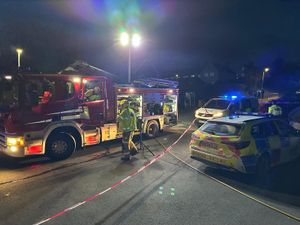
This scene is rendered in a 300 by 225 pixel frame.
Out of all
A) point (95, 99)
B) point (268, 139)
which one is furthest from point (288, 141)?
point (95, 99)

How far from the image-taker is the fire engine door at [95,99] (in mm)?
8016

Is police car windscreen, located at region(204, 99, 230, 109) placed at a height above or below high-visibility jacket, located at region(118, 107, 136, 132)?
above

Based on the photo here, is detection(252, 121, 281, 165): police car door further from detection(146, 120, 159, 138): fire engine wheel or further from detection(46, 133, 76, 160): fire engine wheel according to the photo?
detection(146, 120, 159, 138): fire engine wheel

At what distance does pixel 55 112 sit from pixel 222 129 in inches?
187

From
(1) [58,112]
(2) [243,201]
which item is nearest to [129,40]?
(1) [58,112]

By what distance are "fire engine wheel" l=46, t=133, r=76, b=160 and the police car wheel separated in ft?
17.6

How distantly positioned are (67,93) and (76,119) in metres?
0.85

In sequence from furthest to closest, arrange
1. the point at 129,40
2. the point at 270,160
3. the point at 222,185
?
the point at 129,40
the point at 270,160
the point at 222,185

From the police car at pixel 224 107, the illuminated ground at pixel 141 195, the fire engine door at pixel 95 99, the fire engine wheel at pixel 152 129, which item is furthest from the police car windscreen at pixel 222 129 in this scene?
the police car at pixel 224 107

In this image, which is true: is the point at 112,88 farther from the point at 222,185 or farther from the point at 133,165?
the point at 222,185

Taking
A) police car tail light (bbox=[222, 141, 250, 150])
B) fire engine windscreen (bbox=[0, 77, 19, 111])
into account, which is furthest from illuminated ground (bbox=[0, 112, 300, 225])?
fire engine windscreen (bbox=[0, 77, 19, 111])

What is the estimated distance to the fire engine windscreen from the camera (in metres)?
6.73

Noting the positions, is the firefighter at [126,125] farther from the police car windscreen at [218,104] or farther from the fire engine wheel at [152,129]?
the police car windscreen at [218,104]

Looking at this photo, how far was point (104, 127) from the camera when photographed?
8625 mm
